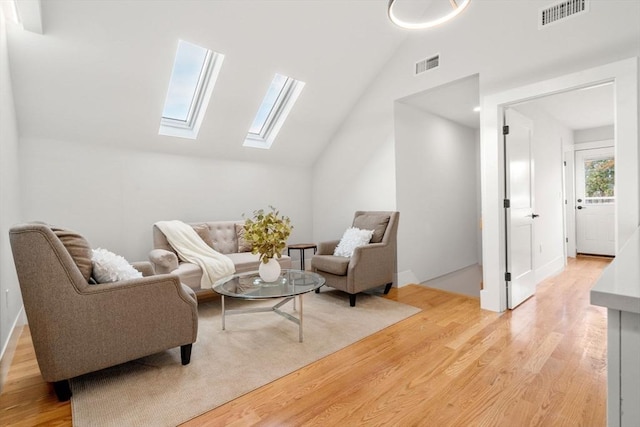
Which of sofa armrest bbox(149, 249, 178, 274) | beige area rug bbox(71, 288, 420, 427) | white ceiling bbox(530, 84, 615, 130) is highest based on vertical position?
white ceiling bbox(530, 84, 615, 130)

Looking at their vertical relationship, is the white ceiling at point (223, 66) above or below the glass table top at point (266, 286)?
above

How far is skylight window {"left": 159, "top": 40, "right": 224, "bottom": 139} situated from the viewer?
11.4 feet

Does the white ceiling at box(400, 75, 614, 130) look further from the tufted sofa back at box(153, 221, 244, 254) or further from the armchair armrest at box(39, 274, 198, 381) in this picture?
the armchair armrest at box(39, 274, 198, 381)

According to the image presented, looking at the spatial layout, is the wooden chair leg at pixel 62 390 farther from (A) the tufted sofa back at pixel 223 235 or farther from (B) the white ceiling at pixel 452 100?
(B) the white ceiling at pixel 452 100

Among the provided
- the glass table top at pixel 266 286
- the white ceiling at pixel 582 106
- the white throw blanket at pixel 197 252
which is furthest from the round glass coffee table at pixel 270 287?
the white ceiling at pixel 582 106

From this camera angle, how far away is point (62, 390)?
178 centimetres

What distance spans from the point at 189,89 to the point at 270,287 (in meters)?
2.71

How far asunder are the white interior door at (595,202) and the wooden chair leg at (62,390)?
7.65 meters

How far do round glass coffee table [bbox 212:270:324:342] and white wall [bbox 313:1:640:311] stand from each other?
5.81 ft

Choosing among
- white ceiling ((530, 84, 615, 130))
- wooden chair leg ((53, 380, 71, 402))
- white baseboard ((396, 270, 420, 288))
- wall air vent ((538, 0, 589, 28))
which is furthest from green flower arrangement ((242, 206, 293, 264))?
white ceiling ((530, 84, 615, 130))

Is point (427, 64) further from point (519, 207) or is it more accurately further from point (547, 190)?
point (547, 190)

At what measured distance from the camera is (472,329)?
2703 millimetres

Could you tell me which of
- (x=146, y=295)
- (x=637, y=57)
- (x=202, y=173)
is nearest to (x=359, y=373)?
(x=146, y=295)

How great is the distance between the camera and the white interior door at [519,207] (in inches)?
124
